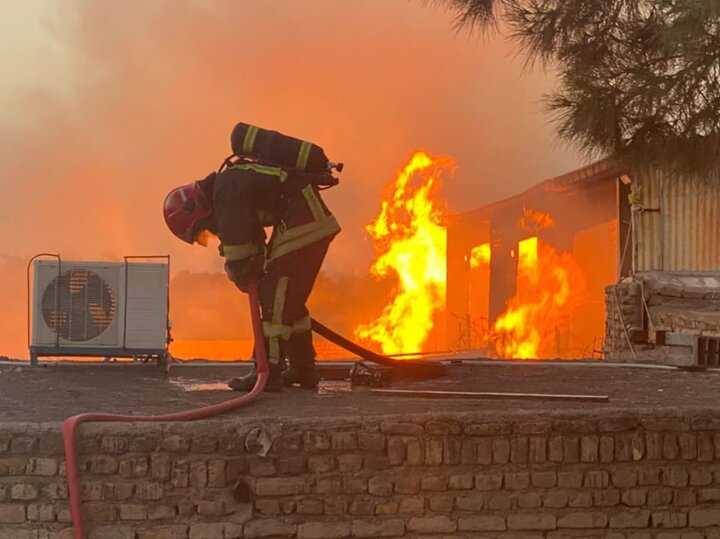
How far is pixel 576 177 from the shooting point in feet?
41.4

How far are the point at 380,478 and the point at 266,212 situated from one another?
203 cm

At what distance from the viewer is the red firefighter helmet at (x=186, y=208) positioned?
485 centimetres

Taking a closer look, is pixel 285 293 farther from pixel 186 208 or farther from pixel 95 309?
pixel 95 309

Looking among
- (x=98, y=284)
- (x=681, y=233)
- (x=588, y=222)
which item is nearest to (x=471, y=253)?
(x=588, y=222)

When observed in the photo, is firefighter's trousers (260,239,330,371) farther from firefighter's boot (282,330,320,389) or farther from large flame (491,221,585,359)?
large flame (491,221,585,359)

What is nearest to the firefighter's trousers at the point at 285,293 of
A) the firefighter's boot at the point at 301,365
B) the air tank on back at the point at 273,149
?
the firefighter's boot at the point at 301,365

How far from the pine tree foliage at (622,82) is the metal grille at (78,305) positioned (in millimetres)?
4014

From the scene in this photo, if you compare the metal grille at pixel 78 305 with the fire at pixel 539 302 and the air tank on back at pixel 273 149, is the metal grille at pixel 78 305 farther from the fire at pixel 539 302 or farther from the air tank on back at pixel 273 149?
the fire at pixel 539 302

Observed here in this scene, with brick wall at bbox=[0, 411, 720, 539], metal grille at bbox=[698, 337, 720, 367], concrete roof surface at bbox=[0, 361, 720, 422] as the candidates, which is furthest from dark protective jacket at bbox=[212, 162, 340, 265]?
metal grille at bbox=[698, 337, 720, 367]

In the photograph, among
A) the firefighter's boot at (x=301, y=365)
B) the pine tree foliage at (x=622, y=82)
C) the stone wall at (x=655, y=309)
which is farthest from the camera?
the stone wall at (x=655, y=309)

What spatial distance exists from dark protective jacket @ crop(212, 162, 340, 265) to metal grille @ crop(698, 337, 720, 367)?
12.9 ft

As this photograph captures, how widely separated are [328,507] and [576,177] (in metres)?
10.4

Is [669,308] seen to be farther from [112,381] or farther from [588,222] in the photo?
[112,381]

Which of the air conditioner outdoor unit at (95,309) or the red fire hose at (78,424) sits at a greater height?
the air conditioner outdoor unit at (95,309)
